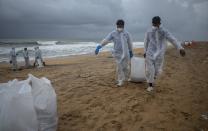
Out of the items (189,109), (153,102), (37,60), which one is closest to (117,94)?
(153,102)

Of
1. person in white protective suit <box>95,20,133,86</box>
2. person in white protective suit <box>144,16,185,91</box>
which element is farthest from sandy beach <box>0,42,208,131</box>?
person in white protective suit <box>144,16,185,91</box>

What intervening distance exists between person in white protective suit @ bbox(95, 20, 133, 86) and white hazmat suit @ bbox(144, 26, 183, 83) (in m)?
0.76

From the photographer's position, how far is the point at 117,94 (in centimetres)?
514

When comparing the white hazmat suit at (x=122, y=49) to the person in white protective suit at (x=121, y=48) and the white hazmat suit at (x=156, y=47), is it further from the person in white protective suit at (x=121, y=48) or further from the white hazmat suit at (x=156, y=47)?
the white hazmat suit at (x=156, y=47)

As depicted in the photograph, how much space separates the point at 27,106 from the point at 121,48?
3735 millimetres

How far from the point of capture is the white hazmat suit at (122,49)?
5.91 m

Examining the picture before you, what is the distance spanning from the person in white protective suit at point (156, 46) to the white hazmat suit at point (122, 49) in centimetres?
73

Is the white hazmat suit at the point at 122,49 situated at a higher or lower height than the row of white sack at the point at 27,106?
higher

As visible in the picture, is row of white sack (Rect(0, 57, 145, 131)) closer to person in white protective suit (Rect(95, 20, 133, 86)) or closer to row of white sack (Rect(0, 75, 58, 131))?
row of white sack (Rect(0, 75, 58, 131))

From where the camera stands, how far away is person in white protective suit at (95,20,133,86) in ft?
19.3

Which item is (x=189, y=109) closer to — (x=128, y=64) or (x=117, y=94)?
(x=117, y=94)

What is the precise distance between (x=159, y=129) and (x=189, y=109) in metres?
1.17

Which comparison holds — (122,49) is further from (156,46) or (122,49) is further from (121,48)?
(156,46)

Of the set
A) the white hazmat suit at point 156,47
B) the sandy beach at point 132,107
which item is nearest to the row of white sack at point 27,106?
the sandy beach at point 132,107
